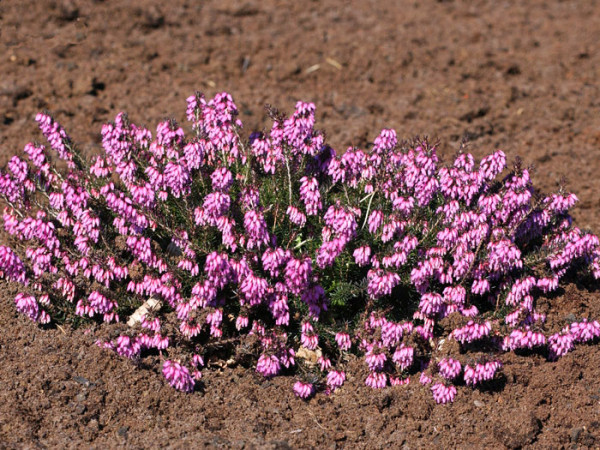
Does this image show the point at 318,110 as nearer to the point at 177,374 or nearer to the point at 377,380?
the point at 377,380

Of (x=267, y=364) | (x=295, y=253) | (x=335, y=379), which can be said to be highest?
(x=295, y=253)

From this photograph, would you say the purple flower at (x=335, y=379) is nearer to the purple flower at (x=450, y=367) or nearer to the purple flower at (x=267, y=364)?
the purple flower at (x=267, y=364)

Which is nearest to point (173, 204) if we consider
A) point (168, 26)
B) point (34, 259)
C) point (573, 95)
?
point (34, 259)

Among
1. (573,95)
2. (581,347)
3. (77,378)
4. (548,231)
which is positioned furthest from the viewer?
(573,95)

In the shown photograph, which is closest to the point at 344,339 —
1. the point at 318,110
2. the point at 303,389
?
the point at 303,389

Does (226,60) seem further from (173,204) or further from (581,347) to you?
(581,347)

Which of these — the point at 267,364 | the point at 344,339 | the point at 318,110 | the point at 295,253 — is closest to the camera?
the point at 267,364

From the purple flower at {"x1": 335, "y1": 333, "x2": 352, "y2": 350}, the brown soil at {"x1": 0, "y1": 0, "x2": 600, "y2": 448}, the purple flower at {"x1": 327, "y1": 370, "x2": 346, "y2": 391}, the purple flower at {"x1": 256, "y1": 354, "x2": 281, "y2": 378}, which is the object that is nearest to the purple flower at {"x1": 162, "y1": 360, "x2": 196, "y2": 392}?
the brown soil at {"x1": 0, "y1": 0, "x2": 600, "y2": 448}
